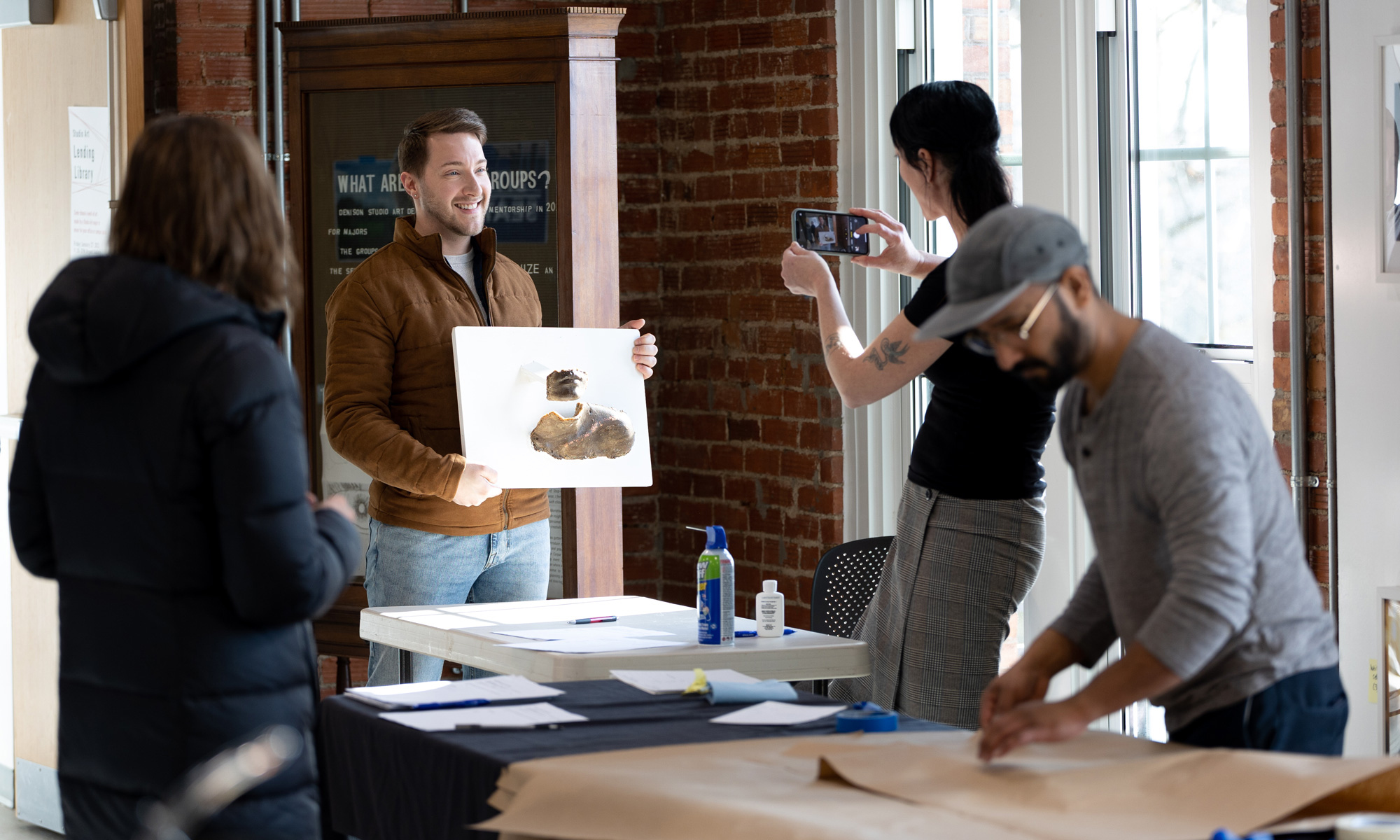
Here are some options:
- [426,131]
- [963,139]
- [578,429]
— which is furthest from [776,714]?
[426,131]

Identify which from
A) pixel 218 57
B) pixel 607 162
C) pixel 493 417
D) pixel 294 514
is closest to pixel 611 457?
pixel 493 417

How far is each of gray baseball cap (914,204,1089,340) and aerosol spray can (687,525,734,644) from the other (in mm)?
1043

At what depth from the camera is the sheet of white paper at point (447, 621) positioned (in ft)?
9.45

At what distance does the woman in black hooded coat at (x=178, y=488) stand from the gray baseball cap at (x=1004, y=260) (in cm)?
79

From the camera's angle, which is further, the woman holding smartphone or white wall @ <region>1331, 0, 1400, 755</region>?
white wall @ <region>1331, 0, 1400, 755</region>

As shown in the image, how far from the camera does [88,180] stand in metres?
4.12

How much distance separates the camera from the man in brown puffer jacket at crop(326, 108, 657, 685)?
3.11 m

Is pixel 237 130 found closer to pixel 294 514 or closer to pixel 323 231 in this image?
pixel 294 514

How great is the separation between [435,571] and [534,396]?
0.44 m

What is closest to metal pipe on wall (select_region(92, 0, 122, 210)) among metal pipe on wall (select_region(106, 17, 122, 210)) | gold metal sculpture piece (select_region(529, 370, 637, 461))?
metal pipe on wall (select_region(106, 17, 122, 210))

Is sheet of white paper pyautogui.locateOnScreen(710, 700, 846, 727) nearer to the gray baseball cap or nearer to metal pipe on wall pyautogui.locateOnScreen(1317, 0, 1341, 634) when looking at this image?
the gray baseball cap

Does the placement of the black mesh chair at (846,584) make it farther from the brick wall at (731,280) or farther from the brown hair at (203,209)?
the brown hair at (203,209)

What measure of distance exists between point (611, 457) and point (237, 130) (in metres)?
1.70

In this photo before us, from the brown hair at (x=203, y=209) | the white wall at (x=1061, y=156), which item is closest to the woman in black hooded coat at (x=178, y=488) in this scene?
the brown hair at (x=203, y=209)
